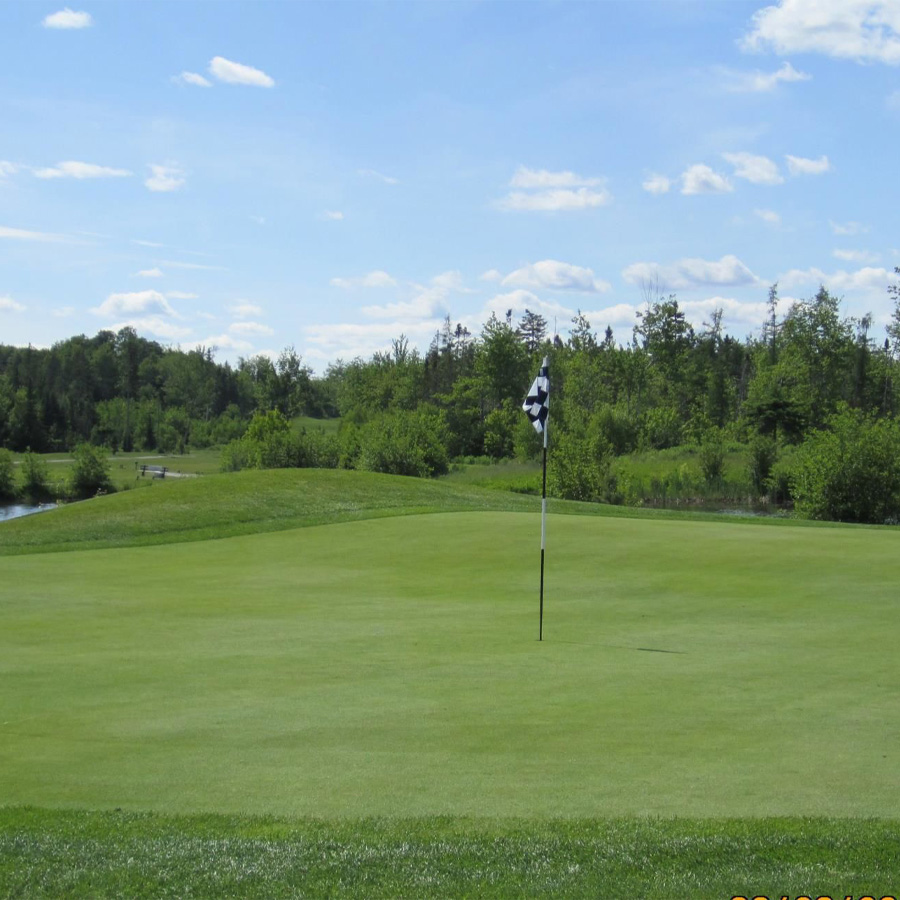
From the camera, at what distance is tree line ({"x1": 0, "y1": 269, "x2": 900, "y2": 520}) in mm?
60438

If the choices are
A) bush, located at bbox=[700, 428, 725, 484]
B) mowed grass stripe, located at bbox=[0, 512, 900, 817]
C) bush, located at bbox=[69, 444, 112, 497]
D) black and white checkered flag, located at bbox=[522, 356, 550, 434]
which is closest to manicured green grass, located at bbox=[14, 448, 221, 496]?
bush, located at bbox=[69, 444, 112, 497]

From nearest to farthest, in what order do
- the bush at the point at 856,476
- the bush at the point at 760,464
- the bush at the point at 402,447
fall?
the bush at the point at 856,476 → the bush at the point at 402,447 → the bush at the point at 760,464

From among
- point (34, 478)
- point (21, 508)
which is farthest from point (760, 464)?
point (34, 478)

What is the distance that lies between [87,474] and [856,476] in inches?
2053

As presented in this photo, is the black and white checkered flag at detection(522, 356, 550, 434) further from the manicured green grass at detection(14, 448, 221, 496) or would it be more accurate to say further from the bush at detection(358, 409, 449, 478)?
the manicured green grass at detection(14, 448, 221, 496)

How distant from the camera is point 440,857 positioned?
601 centimetres

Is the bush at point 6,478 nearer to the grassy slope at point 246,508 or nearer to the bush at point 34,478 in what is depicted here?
the bush at point 34,478

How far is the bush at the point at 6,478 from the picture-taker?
69250 millimetres

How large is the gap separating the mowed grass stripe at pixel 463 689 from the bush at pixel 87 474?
53841mm

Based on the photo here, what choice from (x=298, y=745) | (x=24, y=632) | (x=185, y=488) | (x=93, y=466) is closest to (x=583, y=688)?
(x=298, y=745)

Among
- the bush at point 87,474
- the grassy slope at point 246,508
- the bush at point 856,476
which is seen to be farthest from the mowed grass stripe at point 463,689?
the bush at point 87,474

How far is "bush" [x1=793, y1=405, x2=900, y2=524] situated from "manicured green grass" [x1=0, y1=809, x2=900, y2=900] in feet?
129

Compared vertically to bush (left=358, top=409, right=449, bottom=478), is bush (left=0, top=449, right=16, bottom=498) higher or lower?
lower

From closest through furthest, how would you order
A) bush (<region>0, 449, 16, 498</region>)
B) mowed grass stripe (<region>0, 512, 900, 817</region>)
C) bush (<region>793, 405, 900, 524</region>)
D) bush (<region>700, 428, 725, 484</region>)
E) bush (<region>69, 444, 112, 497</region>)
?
mowed grass stripe (<region>0, 512, 900, 817</region>) → bush (<region>793, 405, 900, 524</region>) → bush (<region>700, 428, 725, 484</region>) → bush (<region>0, 449, 16, 498</region>) → bush (<region>69, 444, 112, 497</region>)
